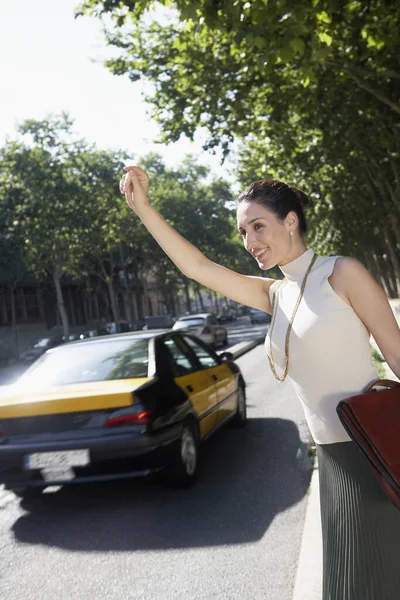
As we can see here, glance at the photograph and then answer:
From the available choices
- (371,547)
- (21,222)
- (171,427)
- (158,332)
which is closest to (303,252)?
(371,547)

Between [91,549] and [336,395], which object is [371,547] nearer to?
[336,395]

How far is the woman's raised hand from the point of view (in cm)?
266

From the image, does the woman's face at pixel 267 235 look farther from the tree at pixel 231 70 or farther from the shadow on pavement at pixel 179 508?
the tree at pixel 231 70

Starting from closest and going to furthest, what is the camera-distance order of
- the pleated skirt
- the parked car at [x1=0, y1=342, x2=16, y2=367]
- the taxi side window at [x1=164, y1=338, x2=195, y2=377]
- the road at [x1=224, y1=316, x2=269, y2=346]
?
the pleated skirt → the taxi side window at [x1=164, y1=338, x2=195, y2=377] → the road at [x1=224, y1=316, x2=269, y2=346] → the parked car at [x1=0, y1=342, x2=16, y2=367]

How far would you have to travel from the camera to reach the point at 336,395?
2.22 m

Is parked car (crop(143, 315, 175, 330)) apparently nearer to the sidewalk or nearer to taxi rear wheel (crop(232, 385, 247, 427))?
taxi rear wheel (crop(232, 385, 247, 427))

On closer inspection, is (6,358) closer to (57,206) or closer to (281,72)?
(57,206)

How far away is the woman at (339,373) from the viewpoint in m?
2.15

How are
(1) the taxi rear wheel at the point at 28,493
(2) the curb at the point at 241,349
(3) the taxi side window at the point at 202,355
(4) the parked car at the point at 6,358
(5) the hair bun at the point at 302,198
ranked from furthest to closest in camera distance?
1. (4) the parked car at the point at 6,358
2. (2) the curb at the point at 241,349
3. (3) the taxi side window at the point at 202,355
4. (1) the taxi rear wheel at the point at 28,493
5. (5) the hair bun at the point at 302,198

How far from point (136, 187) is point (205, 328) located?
26399 mm

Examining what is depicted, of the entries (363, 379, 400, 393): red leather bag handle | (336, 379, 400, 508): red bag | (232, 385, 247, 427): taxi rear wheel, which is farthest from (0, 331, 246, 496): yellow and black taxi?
(336, 379, 400, 508): red bag

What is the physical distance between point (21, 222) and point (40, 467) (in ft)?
104

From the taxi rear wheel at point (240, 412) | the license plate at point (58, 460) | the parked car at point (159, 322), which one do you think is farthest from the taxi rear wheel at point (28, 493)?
the parked car at point (159, 322)

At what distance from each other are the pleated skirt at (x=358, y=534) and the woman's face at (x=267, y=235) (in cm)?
62
